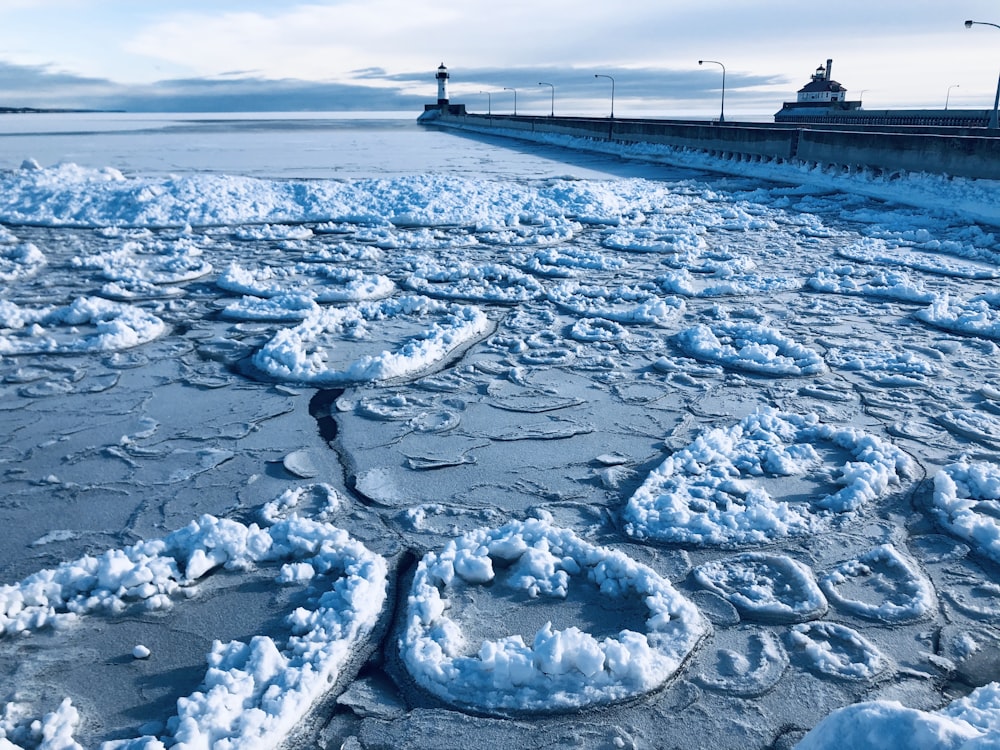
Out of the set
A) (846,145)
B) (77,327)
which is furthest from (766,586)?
(846,145)

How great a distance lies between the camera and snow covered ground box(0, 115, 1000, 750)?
2492mm

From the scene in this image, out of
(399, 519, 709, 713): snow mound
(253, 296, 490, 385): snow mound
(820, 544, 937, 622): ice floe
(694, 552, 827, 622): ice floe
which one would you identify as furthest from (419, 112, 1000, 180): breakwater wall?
(399, 519, 709, 713): snow mound

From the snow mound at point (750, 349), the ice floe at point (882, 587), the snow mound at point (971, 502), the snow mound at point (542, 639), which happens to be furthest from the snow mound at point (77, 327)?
the snow mound at point (971, 502)

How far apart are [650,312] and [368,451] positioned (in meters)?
3.61

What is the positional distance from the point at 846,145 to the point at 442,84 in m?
80.8

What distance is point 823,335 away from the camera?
6.54m

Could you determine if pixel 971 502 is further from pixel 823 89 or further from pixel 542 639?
pixel 823 89

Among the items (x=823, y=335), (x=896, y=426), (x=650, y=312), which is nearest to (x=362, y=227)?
(x=650, y=312)

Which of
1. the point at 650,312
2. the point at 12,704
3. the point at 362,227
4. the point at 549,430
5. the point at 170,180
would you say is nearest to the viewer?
the point at 12,704

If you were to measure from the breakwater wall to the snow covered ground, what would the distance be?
775 centimetres

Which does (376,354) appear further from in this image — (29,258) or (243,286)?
(29,258)

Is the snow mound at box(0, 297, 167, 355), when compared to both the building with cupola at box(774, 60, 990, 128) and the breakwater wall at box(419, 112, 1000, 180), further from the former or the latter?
the building with cupola at box(774, 60, 990, 128)

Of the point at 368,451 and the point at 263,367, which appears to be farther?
the point at 263,367

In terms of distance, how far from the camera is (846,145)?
1912 cm
